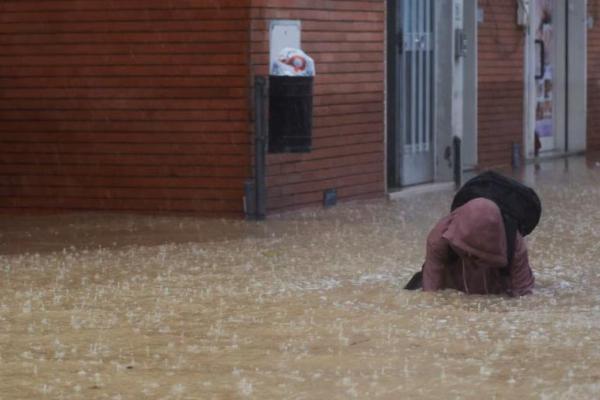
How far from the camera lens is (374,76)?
17266mm

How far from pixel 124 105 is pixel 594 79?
462 inches

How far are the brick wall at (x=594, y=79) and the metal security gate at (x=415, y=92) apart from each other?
22.8ft

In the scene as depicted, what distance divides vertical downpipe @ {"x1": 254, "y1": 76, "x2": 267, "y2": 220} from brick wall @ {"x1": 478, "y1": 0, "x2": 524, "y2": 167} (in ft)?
22.9

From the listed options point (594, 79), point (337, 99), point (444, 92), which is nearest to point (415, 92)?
point (444, 92)

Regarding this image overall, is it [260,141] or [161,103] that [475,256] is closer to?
[260,141]

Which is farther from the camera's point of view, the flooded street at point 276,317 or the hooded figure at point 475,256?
the hooded figure at point 475,256

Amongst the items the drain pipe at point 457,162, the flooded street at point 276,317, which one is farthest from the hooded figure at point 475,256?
the drain pipe at point 457,162

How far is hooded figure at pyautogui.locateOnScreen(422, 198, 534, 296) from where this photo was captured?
10125 mm

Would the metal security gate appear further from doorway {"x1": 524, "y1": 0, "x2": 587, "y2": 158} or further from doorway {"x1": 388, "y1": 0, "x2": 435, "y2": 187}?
doorway {"x1": 524, "y1": 0, "x2": 587, "y2": 158}

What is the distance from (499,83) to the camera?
72.4 feet

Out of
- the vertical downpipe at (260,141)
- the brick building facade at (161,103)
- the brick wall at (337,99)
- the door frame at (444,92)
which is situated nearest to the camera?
the vertical downpipe at (260,141)

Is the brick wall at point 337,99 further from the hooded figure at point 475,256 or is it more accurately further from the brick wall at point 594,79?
the brick wall at point 594,79

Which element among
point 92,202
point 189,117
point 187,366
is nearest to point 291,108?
point 189,117

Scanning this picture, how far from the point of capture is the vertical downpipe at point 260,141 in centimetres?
1491
